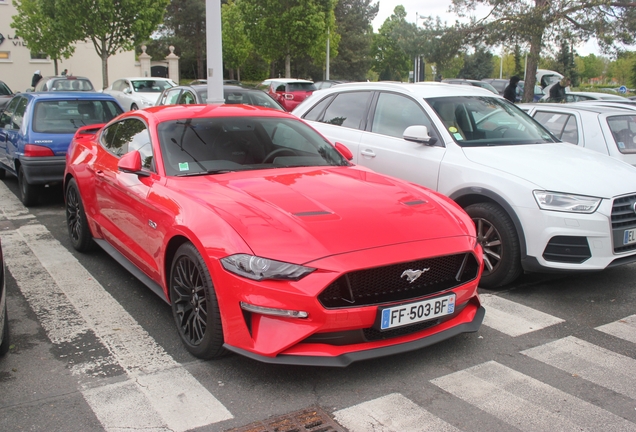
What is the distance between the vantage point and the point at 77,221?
6.55 m

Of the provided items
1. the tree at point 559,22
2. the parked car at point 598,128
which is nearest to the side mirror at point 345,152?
the parked car at point 598,128

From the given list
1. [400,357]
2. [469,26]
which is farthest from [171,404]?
[469,26]

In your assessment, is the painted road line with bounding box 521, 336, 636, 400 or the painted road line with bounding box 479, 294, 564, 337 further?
the painted road line with bounding box 479, 294, 564, 337

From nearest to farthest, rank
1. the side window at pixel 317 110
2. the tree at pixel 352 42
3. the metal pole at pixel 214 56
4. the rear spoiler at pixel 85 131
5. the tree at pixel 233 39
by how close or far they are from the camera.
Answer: the rear spoiler at pixel 85 131 → the side window at pixel 317 110 → the metal pole at pixel 214 56 → the tree at pixel 233 39 → the tree at pixel 352 42

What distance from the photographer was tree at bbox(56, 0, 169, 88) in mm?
27250

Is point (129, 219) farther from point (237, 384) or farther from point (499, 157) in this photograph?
point (499, 157)

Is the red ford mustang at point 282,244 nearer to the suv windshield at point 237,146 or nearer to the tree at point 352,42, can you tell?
the suv windshield at point 237,146

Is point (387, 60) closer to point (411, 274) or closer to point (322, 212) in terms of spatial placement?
point (322, 212)

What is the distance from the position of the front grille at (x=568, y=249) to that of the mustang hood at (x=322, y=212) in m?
1.17

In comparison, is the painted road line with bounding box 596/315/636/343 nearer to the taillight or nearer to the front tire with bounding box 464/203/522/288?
the front tire with bounding box 464/203/522/288

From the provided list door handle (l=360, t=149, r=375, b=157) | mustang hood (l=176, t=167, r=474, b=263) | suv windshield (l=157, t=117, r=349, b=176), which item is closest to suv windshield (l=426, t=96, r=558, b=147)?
door handle (l=360, t=149, r=375, b=157)

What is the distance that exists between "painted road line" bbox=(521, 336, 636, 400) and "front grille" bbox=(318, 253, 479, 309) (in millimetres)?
810

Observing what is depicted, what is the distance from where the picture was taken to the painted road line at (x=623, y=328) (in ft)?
15.2

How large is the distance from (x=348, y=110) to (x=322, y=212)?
12.3ft
